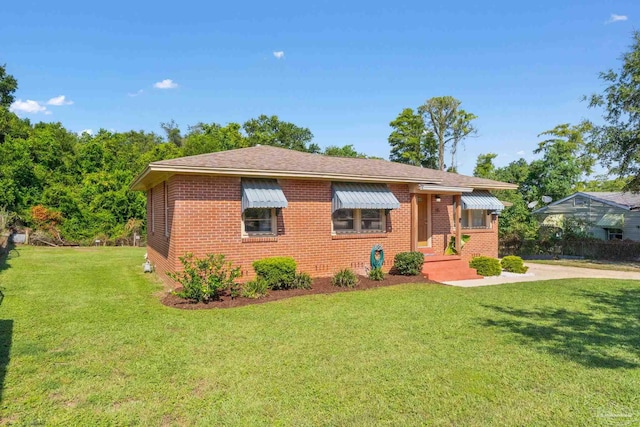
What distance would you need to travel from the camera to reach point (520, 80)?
20.5 m

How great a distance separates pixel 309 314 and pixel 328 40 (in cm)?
1587

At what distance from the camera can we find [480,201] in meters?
15.8

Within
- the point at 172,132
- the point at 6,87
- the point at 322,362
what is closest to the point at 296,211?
the point at 322,362

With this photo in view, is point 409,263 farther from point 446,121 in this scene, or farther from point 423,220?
point 446,121

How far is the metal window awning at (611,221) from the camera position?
2466 cm

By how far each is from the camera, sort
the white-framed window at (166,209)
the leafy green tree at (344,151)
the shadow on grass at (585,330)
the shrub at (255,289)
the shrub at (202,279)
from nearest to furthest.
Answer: the shadow on grass at (585,330) → the shrub at (202,279) → the shrub at (255,289) → the white-framed window at (166,209) → the leafy green tree at (344,151)

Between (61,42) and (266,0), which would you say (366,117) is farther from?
(61,42)

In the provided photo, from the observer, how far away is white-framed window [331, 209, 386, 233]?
40.1 ft

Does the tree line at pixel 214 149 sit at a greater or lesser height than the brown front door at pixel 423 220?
greater

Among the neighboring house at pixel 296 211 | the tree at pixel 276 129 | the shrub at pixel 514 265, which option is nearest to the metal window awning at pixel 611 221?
the shrub at pixel 514 265

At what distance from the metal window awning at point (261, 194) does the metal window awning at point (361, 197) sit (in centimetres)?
182

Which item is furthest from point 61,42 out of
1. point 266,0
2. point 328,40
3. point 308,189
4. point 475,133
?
point 475,133

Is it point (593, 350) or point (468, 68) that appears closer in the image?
point (593, 350)

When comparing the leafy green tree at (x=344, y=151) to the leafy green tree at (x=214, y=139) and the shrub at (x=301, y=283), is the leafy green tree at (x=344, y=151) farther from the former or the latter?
the shrub at (x=301, y=283)
